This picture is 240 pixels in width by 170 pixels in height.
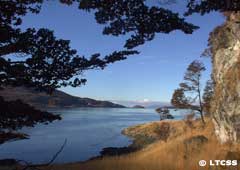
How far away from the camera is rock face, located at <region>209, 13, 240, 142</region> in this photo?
1730 centimetres

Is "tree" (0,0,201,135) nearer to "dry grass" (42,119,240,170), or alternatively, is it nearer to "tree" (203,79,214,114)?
"dry grass" (42,119,240,170)

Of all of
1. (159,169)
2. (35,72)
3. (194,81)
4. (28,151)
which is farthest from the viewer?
(28,151)

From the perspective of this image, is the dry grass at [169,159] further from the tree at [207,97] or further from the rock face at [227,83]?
the tree at [207,97]

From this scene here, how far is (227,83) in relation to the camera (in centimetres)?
1847

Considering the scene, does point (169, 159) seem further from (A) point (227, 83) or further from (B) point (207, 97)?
(B) point (207, 97)

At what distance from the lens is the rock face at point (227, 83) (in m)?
17.3

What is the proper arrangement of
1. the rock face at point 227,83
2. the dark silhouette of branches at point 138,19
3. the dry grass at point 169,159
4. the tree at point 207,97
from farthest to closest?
the tree at point 207,97, the rock face at point 227,83, the dry grass at point 169,159, the dark silhouette of branches at point 138,19

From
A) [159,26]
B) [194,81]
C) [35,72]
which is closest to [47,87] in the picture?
[35,72]

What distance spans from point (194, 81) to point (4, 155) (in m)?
29.4

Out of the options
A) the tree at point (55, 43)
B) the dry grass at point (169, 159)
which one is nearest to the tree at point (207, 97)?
the dry grass at point (169, 159)

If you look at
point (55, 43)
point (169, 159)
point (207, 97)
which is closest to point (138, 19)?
point (55, 43)

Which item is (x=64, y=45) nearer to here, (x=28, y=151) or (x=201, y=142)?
(x=201, y=142)

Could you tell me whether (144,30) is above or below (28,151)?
above

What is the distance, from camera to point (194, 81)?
37.3m
